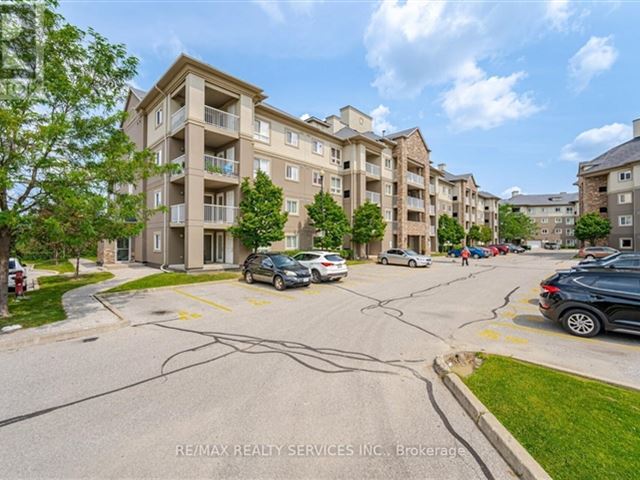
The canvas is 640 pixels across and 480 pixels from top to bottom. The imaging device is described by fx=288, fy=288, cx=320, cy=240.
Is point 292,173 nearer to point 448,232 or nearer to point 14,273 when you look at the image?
point 14,273

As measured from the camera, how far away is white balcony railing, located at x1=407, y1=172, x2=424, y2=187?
1351 inches

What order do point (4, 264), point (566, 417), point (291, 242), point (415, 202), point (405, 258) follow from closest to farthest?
point (566, 417), point (4, 264), point (291, 242), point (405, 258), point (415, 202)

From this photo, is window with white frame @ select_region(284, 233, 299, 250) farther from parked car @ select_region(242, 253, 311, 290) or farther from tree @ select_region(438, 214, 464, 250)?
tree @ select_region(438, 214, 464, 250)

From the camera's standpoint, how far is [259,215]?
17.9 m

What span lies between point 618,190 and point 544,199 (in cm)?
5456

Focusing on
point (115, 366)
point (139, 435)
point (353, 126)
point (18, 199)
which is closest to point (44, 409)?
point (115, 366)

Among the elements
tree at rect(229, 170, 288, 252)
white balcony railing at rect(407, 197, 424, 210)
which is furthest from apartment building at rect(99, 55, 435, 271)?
white balcony railing at rect(407, 197, 424, 210)

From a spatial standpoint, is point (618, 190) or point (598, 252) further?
point (618, 190)

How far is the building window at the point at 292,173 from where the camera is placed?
2340 cm

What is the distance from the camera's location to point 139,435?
11.3ft

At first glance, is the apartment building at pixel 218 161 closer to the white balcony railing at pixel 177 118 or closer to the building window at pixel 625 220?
the white balcony railing at pixel 177 118

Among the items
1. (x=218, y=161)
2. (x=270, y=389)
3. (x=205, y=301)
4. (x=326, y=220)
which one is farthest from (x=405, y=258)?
(x=270, y=389)

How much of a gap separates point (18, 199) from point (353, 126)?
30.7 m

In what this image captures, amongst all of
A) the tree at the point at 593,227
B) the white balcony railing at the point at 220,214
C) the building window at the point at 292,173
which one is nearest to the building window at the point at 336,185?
the building window at the point at 292,173
